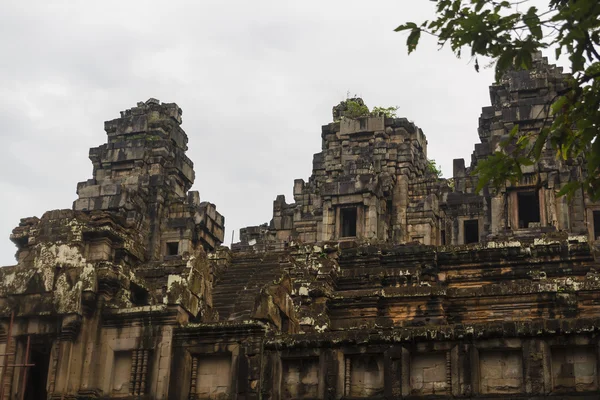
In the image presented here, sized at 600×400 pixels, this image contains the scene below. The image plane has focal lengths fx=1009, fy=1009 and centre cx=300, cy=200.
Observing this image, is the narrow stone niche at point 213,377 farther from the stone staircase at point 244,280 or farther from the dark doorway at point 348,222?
the dark doorway at point 348,222

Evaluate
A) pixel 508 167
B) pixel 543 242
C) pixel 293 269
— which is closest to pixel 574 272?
pixel 543 242

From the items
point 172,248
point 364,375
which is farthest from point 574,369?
point 172,248

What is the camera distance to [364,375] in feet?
70.2

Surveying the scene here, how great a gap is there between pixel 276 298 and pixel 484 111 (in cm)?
3332

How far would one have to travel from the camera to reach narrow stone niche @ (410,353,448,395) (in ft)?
67.6

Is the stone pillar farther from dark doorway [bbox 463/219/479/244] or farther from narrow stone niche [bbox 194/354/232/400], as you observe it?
dark doorway [bbox 463/219/479/244]

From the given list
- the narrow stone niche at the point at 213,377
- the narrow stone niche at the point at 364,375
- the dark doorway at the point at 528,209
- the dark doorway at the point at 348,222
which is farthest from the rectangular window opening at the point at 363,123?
the narrow stone niche at the point at 364,375

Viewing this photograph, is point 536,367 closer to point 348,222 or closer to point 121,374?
point 121,374

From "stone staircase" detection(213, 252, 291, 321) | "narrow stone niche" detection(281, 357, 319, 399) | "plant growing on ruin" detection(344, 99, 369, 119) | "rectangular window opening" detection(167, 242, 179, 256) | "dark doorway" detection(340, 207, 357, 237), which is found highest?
"plant growing on ruin" detection(344, 99, 369, 119)

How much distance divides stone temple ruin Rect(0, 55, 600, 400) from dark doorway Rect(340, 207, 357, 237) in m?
0.08

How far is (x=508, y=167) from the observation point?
13750 millimetres

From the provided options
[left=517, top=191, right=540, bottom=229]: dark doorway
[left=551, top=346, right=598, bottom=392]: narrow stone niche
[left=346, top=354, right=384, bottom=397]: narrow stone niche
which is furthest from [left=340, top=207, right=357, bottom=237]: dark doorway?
[left=551, top=346, right=598, bottom=392]: narrow stone niche

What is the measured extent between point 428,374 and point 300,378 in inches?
113

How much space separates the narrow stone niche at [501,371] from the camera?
20.1 m
